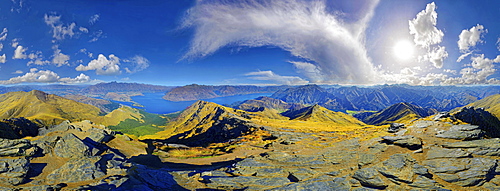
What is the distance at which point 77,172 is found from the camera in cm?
2539

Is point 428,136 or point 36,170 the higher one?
point 428,136

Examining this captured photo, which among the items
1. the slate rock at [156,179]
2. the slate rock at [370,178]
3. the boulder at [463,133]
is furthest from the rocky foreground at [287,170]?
the boulder at [463,133]

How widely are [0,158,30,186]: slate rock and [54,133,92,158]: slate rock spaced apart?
242 inches

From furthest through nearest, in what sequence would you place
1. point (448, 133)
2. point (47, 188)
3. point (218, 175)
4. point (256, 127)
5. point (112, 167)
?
point (256, 127) < point (448, 133) < point (218, 175) < point (112, 167) < point (47, 188)

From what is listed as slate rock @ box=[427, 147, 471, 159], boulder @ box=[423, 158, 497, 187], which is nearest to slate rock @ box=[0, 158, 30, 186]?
boulder @ box=[423, 158, 497, 187]

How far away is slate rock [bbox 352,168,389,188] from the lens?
2468cm

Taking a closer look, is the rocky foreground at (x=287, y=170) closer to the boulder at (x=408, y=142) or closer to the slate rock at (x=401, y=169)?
the slate rock at (x=401, y=169)

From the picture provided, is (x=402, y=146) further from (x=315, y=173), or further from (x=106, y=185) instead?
(x=106, y=185)

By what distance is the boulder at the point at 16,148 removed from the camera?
89.3 feet

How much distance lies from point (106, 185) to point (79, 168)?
7.18m

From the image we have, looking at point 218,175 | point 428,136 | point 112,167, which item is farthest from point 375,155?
point 112,167

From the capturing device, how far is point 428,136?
1645 inches

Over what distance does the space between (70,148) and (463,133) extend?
74629mm

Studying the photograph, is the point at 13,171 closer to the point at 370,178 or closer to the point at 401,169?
the point at 370,178
